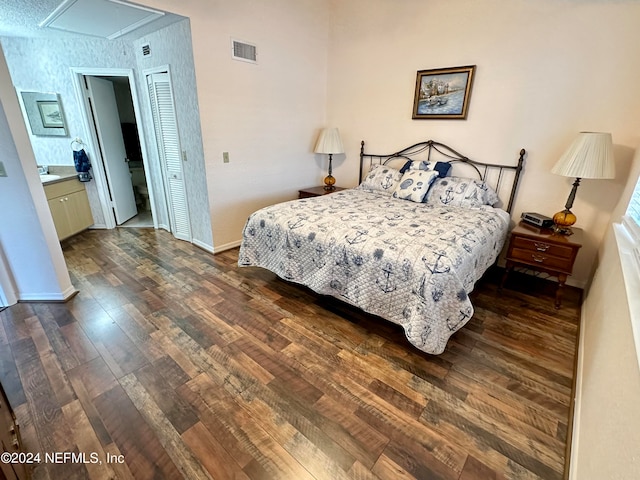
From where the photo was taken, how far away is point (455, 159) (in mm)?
3307

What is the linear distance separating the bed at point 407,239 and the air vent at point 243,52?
1.70 metres

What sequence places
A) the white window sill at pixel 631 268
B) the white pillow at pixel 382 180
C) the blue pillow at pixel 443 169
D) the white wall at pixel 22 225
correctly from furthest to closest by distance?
the white pillow at pixel 382 180, the blue pillow at pixel 443 169, the white wall at pixel 22 225, the white window sill at pixel 631 268

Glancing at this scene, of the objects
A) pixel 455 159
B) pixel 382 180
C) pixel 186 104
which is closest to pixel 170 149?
pixel 186 104

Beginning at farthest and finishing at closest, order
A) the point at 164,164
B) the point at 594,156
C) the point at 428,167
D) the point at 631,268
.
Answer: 1. the point at 164,164
2. the point at 428,167
3. the point at 594,156
4. the point at 631,268

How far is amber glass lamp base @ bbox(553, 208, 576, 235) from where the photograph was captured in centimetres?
252

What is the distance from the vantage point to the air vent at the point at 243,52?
3.12 metres

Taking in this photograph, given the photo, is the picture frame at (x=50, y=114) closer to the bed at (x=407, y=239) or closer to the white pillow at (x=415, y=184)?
the bed at (x=407, y=239)

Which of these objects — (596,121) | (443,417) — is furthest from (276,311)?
(596,121)

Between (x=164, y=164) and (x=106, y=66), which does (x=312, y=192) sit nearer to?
(x=164, y=164)

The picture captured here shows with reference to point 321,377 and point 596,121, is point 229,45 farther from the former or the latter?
point 596,121

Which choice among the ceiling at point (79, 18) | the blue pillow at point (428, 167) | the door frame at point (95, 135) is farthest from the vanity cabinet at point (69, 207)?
the blue pillow at point (428, 167)

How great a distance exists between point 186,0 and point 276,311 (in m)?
2.86

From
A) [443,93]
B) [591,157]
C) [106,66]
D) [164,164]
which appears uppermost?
[106,66]

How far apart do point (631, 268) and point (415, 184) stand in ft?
6.47
